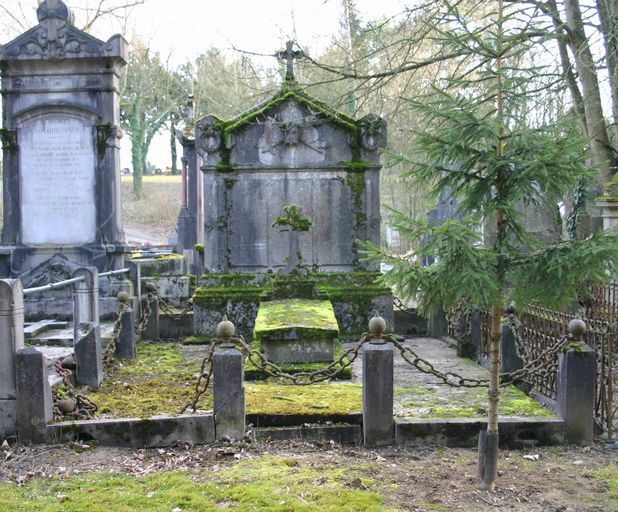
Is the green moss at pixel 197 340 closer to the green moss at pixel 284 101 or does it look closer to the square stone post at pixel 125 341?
the square stone post at pixel 125 341

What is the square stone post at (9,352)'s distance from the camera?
6.32 m

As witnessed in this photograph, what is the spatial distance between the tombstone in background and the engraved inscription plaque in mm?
17

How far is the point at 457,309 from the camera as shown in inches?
453

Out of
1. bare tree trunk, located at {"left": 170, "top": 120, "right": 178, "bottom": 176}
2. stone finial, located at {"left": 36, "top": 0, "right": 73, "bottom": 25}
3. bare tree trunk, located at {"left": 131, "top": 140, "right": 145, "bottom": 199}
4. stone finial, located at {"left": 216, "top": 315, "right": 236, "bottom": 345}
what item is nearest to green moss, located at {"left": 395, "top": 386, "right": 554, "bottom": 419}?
stone finial, located at {"left": 216, "top": 315, "right": 236, "bottom": 345}

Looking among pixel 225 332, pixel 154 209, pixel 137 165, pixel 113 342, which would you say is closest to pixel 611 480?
pixel 225 332

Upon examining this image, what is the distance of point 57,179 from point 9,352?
632 cm

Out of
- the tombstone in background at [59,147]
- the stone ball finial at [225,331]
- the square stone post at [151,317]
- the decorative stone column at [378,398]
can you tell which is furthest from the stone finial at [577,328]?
the tombstone in background at [59,147]

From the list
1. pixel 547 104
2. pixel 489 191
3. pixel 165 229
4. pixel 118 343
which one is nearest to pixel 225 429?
pixel 489 191

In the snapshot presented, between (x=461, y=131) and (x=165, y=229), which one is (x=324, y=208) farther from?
(x=165, y=229)

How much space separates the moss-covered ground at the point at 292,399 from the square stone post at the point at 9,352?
90 cm

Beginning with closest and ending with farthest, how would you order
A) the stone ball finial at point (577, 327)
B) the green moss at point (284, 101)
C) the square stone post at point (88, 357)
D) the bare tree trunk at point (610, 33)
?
1. the stone ball finial at point (577, 327)
2. the square stone post at point (88, 357)
3. the bare tree trunk at point (610, 33)
4. the green moss at point (284, 101)

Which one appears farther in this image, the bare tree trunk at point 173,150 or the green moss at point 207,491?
the bare tree trunk at point 173,150

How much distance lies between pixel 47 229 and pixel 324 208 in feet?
15.8

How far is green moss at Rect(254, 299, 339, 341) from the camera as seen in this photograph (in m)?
8.98
